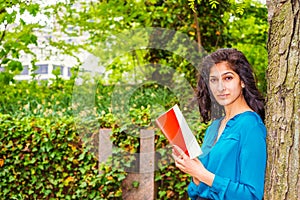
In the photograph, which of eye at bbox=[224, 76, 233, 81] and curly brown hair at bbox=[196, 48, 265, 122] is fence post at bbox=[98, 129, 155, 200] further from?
eye at bbox=[224, 76, 233, 81]

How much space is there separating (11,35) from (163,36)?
2.46 m

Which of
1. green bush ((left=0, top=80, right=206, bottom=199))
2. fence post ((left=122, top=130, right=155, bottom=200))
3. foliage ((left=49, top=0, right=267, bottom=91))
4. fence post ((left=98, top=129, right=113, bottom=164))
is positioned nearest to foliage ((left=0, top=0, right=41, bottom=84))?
green bush ((left=0, top=80, right=206, bottom=199))

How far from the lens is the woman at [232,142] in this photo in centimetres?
190

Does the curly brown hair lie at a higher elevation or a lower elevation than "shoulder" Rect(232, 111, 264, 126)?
higher

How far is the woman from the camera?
1898mm

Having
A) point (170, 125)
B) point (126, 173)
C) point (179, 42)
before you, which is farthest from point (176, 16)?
point (170, 125)

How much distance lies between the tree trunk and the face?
0.30 metres

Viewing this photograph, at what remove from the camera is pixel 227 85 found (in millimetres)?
2127

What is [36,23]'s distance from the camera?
563 cm

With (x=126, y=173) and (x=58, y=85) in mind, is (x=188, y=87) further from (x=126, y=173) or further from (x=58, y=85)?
(x=126, y=173)

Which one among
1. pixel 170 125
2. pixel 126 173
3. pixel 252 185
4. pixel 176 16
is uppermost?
pixel 176 16

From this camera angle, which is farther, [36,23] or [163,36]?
[163,36]

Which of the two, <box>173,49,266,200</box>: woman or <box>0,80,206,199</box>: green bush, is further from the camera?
<box>0,80,206,199</box>: green bush

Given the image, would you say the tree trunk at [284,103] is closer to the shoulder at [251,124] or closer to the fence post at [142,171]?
the shoulder at [251,124]
